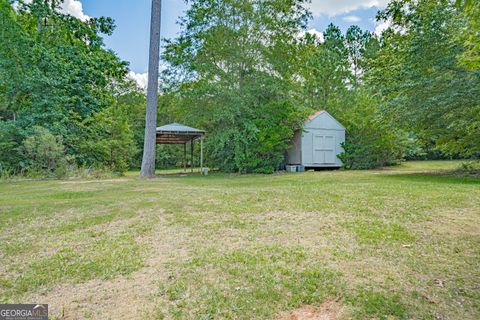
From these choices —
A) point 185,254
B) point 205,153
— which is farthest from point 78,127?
point 185,254

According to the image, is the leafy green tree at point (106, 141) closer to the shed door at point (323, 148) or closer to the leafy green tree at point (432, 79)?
the shed door at point (323, 148)

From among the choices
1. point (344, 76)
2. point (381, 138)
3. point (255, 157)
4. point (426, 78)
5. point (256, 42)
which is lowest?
point (255, 157)

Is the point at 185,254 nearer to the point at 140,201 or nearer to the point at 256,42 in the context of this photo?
the point at 140,201

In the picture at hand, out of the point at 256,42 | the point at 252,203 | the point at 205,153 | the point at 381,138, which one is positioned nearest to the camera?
the point at 252,203

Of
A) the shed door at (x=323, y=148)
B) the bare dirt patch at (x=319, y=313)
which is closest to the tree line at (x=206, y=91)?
the shed door at (x=323, y=148)

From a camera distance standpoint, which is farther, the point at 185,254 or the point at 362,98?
the point at 362,98

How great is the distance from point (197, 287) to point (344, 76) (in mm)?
25081

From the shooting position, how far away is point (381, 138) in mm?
15664

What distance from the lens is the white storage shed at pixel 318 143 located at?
15766 mm

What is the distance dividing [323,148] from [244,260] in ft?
47.2

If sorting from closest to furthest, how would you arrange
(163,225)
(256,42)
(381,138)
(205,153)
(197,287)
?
(197,287), (163,225), (256,42), (381,138), (205,153)

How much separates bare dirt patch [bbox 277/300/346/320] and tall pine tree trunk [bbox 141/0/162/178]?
34.3ft

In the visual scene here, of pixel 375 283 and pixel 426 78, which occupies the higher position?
pixel 426 78

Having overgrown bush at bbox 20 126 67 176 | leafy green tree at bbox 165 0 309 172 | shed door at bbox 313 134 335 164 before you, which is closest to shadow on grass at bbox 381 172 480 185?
leafy green tree at bbox 165 0 309 172
